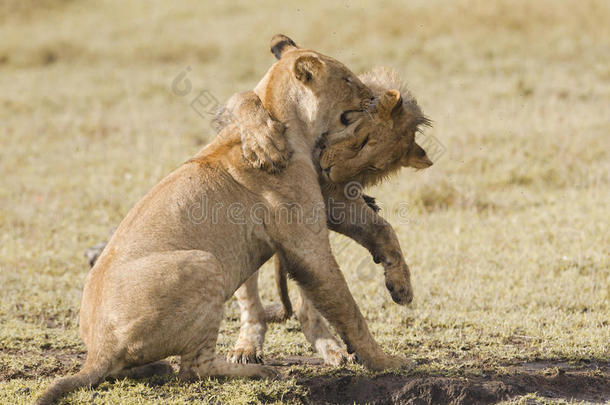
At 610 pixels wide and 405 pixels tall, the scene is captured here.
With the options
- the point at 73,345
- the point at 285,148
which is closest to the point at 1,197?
the point at 73,345

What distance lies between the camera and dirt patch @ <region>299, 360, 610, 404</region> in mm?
4531

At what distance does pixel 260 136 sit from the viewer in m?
4.80

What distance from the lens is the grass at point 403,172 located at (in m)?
5.71

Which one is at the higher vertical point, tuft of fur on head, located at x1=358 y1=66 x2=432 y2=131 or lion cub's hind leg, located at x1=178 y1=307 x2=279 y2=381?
tuft of fur on head, located at x1=358 y1=66 x2=432 y2=131

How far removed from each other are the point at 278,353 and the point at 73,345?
1.39m

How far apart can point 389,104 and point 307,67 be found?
20.8 inches

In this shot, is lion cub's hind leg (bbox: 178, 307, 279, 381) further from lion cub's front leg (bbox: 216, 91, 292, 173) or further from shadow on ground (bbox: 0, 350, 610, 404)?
lion cub's front leg (bbox: 216, 91, 292, 173)

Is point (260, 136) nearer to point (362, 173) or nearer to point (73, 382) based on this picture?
point (362, 173)

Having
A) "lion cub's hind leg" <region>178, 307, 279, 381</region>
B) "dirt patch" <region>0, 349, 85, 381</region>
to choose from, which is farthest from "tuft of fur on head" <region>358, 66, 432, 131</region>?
"dirt patch" <region>0, 349, 85, 381</region>

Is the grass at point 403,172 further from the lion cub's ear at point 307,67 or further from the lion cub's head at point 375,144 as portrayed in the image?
the lion cub's ear at point 307,67

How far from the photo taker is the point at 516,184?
963 cm

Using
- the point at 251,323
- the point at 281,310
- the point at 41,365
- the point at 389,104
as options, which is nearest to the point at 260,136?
the point at 389,104
